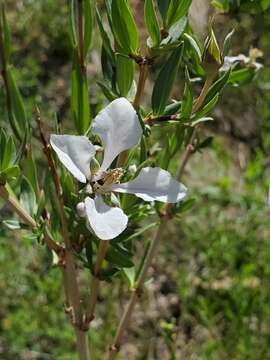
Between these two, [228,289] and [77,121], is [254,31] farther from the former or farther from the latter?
[77,121]

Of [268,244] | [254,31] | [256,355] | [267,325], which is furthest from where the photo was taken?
[254,31]

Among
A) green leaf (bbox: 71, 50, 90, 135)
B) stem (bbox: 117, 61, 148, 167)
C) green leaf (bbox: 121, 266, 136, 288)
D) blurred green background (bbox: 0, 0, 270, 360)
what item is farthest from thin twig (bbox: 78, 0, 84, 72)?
blurred green background (bbox: 0, 0, 270, 360)

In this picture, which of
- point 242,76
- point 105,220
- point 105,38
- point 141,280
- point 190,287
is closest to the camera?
point 105,220

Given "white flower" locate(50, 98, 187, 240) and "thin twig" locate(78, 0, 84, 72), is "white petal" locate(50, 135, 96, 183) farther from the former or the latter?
"thin twig" locate(78, 0, 84, 72)

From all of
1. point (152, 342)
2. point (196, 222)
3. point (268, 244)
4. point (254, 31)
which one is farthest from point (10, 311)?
point (254, 31)

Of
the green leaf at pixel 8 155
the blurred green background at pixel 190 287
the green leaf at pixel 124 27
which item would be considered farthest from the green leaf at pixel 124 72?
the blurred green background at pixel 190 287

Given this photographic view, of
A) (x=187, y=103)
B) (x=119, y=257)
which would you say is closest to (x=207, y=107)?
(x=187, y=103)

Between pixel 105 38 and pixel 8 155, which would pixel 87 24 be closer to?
pixel 105 38
